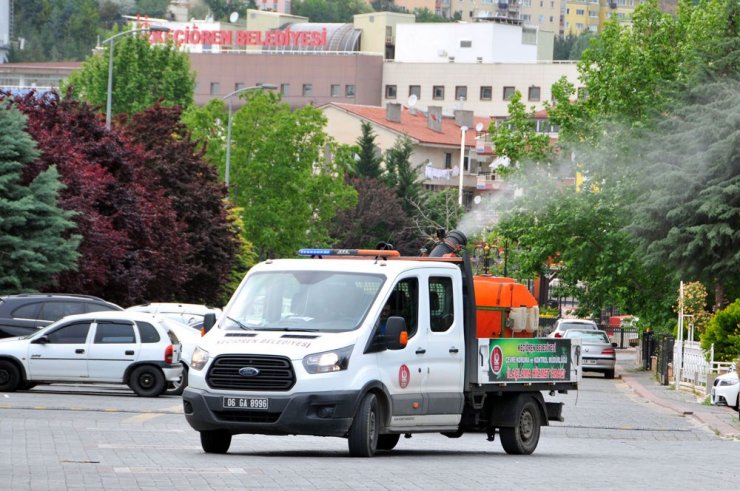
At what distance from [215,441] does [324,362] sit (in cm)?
169

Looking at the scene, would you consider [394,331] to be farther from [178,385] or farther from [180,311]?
[180,311]

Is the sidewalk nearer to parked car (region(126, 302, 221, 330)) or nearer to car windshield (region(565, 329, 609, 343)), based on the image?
car windshield (region(565, 329, 609, 343))

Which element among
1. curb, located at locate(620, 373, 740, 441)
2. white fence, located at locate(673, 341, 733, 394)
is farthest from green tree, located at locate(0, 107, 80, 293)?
white fence, located at locate(673, 341, 733, 394)

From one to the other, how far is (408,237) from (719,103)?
6730 centimetres

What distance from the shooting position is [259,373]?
16.9m

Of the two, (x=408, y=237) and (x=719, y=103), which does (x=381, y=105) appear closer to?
(x=408, y=237)

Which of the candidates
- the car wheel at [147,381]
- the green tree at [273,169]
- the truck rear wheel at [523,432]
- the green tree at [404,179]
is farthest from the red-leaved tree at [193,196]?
the green tree at [404,179]

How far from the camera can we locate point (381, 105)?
15888 cm

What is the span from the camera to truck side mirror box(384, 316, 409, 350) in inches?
Answer: 681

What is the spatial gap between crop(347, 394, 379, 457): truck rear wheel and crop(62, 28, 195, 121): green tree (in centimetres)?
8930

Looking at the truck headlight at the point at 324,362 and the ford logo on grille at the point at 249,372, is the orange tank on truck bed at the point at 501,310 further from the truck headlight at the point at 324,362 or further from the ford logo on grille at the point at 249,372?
the ford logo on grille at the point at 249,372

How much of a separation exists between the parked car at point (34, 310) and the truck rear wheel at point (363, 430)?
1759 centimetres

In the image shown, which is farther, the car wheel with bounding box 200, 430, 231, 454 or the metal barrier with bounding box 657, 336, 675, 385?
the metal barrier with bounding box 657, 336, 675, 385

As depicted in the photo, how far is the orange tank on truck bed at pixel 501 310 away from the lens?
20312 millimetres
